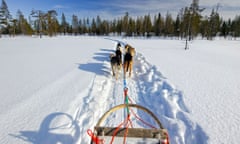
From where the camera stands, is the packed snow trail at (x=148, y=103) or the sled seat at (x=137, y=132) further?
the packed snow trail at (x=148, y=103)

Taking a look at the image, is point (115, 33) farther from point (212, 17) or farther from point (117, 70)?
point (117, 70)

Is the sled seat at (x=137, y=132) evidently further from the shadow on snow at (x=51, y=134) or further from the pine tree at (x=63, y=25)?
the pine tree at (x=63, y=25)

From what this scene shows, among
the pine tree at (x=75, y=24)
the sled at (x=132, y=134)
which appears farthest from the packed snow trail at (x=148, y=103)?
the pine tree at (x=75, y=24)

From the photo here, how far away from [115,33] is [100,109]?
73.5 metres

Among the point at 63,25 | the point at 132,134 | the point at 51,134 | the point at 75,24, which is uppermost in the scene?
the point at 75,24

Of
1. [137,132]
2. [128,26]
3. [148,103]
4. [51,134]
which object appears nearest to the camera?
[137,132]

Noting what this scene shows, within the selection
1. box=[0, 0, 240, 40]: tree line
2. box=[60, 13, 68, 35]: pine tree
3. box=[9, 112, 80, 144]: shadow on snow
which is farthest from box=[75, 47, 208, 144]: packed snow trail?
box=[60, 13, 68, 35]: pine tree

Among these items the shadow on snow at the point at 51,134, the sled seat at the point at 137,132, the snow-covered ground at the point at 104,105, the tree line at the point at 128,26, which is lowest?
the shadow on snow at the point at 51,134

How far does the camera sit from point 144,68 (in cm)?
734

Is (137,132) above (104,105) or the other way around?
above

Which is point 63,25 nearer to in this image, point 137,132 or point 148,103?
point 148,103

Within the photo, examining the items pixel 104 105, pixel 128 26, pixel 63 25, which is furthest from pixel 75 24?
pixel 104 105

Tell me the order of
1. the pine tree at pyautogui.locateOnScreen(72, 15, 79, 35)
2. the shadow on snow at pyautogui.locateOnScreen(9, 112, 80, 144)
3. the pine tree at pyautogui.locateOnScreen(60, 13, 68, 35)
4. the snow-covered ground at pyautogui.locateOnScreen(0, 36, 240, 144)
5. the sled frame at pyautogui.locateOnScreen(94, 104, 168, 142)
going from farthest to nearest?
the pine tree at pyautogui.locateOnScreen(72, 15, 79, 35)
the pine tree at pyautogui.locateOnScreen(60, 13, 68, 35)
the snow-covered ground at pyautogui.locateOnScreen(0, 36, 240, 144)
the shadow on snow at pyautogui.locateOnScreen(9, 112, 80, 144)
the sled frame at pyautogui.locateOnScreen(94, 104, 168, 142)

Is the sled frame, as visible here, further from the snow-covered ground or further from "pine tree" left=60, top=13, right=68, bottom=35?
"pine tree" left=60, top=13, right=68, bottom=35
